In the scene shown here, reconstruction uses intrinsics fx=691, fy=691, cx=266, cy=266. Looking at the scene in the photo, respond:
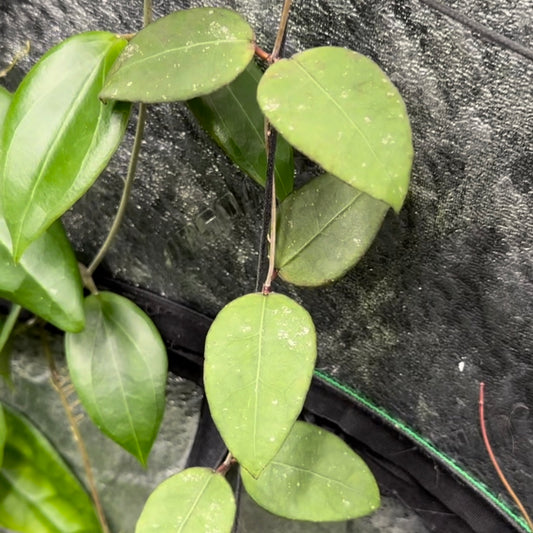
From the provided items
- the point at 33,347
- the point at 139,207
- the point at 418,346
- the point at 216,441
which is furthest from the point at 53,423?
the point at 418,346

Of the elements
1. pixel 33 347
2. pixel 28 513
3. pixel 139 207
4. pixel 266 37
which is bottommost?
pixel 28 513

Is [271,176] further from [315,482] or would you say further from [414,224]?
[315,482]

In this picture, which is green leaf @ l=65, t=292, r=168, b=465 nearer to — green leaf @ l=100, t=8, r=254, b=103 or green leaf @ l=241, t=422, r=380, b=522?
green leaf @ l=241, t=422, r=380, b=522

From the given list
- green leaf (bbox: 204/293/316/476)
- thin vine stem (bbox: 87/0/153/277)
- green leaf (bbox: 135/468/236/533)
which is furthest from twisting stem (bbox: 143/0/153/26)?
green leaf (bbox: 135/468/236/533)

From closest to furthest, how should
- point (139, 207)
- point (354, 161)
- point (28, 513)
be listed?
point (354, 161) → point (139, 207) → point (28, 513)

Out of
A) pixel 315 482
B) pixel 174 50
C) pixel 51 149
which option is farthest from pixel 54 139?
pixel 315 482

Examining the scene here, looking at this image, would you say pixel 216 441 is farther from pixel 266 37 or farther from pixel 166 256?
pixel 266 37

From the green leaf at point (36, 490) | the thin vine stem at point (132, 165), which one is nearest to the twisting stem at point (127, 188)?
the thin vine stem at point (132, 165)
